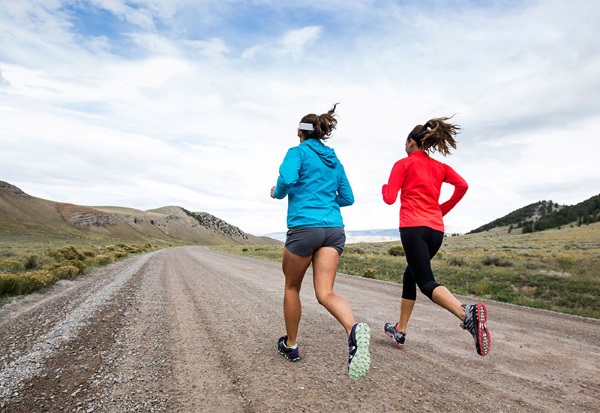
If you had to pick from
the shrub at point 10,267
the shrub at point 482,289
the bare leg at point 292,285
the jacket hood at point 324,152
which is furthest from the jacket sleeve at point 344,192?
the shrub at point 10,267

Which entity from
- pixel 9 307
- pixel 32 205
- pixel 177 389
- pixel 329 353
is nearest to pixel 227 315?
pixel 329 353

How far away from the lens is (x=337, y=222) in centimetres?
310

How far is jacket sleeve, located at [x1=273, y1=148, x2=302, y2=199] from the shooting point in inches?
117

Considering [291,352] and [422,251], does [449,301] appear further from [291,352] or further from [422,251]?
[291,352]

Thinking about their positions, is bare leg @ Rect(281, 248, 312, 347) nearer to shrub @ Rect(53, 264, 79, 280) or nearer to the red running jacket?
the red running jacket

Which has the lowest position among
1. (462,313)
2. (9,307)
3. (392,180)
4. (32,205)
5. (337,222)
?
(9,307)

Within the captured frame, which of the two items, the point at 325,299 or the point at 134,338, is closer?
the point at 325,299

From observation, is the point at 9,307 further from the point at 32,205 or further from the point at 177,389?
the point at 32,205

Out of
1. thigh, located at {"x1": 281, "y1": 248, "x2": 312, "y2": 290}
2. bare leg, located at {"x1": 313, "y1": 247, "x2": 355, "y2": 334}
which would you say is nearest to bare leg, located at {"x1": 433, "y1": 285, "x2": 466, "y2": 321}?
bare leg, located at {"x1": 313, "y1": 247, "x2": 355, "y2": 334}

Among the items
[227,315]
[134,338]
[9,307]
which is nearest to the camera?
[134,338]

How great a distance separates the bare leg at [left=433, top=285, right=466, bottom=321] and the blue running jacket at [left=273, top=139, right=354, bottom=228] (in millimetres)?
1143

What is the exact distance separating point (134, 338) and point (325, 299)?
2.53 metres

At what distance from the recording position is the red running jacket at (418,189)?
11.7 ft

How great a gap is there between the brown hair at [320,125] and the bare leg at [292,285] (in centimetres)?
112
